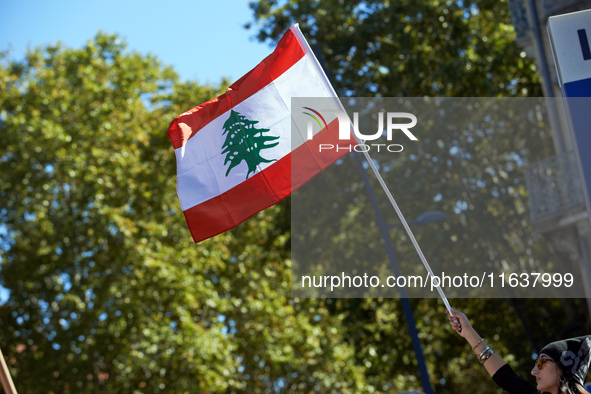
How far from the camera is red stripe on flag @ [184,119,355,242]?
6.64m

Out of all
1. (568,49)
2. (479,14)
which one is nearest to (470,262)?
(479,14)

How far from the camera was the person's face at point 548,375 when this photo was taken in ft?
11.1

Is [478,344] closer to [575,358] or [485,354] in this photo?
[485,354]

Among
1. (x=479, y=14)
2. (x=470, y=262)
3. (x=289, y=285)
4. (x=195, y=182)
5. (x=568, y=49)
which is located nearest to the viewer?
(x=568, y=49)

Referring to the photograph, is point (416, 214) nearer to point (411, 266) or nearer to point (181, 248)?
point (411, 266)

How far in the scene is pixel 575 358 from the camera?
3369 mm

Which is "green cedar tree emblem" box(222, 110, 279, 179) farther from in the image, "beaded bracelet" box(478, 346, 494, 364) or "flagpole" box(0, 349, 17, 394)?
"beaded bracelet" box(478, 346, 494, 364)

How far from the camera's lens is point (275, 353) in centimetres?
2127

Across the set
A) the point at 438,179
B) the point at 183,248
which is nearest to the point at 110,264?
the point at 183,248

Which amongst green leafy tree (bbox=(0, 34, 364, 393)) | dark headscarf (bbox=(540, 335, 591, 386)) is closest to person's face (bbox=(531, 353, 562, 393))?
dark headscarf (bbox=(540, 335, 591, 386))

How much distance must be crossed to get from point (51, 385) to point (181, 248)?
4695 millimetres

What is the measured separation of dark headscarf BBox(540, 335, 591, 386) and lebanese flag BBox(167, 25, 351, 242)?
3511mm

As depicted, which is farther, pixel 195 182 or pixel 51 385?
pixel 51 385

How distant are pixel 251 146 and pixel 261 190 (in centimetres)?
41
